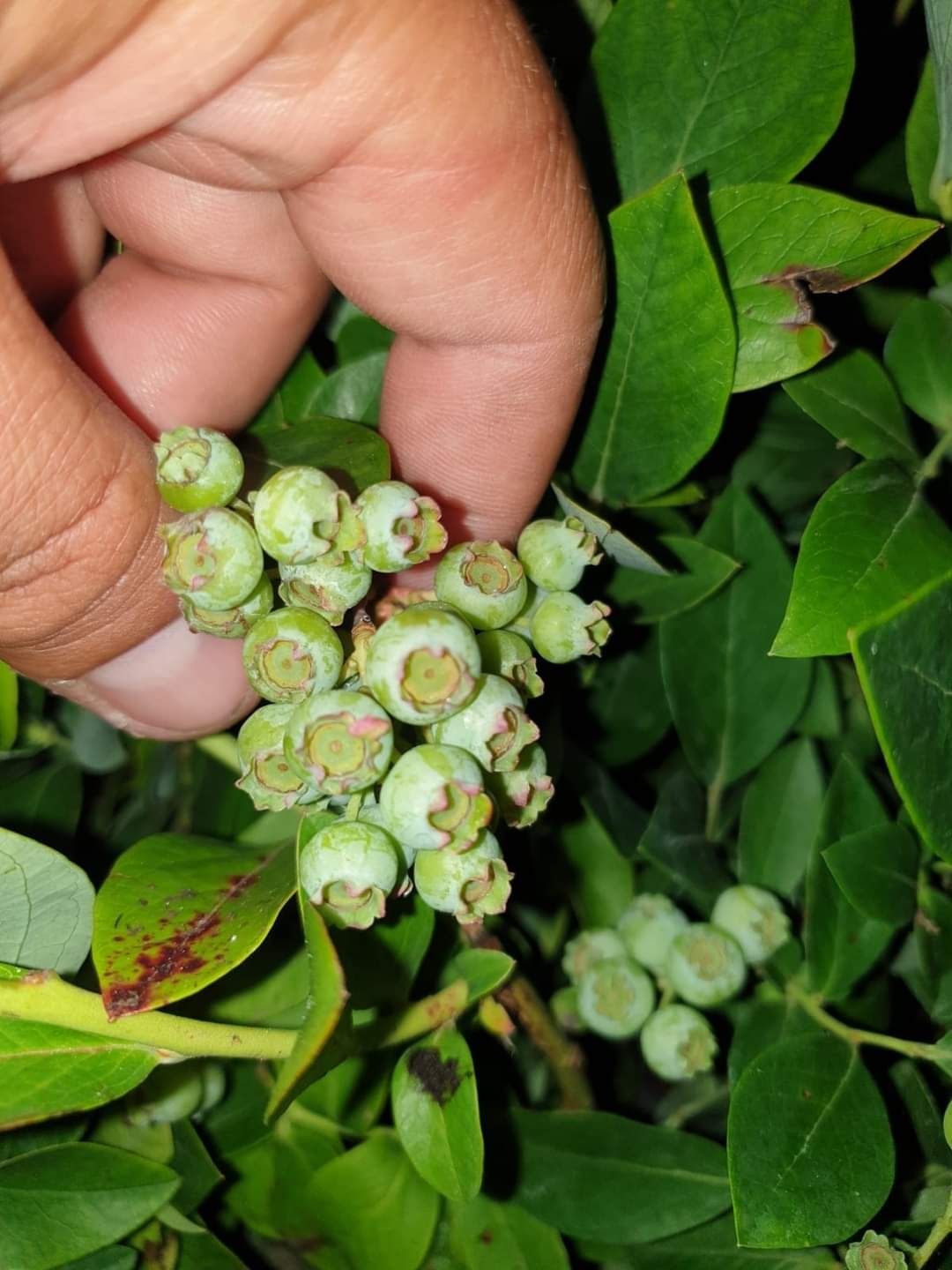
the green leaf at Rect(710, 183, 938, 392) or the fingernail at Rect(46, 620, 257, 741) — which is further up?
the green leaf at Rect(710, 183, 938, 392)

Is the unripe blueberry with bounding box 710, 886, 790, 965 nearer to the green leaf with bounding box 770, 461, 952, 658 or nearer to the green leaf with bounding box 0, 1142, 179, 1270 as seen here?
the green leaf with bounding box 770, 461, 952, 658

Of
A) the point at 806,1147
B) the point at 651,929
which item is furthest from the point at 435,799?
the point at 651,929

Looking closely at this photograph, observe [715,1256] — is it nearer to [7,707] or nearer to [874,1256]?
[874,1256]

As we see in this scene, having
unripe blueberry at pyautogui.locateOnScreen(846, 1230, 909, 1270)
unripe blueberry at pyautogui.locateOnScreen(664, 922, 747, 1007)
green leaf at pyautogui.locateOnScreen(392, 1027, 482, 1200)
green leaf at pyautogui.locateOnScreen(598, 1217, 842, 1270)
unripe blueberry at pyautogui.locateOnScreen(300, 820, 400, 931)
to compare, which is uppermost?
unripe blueberry at pyautogui.locateOnScreen(300, 820, 400, 931)

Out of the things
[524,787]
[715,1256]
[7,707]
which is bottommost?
[715,1256]

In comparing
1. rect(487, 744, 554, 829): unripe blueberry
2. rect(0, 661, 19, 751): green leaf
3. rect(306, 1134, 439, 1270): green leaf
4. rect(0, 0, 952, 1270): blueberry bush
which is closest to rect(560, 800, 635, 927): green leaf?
rect(0, 0, 952, 1270): blueberry bush

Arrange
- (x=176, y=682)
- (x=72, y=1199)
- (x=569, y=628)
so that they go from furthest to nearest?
1. (x=176, y=682)
2. (x=72, y=1199)
3. (x=569, y=628)
